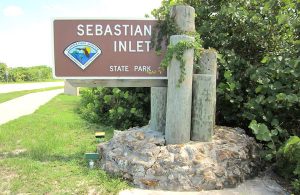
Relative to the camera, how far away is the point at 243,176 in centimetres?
474

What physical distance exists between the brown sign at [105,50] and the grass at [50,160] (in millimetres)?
1323

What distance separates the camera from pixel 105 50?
5.18 metres

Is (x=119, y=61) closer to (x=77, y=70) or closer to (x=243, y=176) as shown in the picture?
(x=77, y=70)

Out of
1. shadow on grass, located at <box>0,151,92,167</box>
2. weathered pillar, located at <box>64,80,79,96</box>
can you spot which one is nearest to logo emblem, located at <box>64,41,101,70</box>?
shadow on grass, located at <box>0,151,92,167</box>

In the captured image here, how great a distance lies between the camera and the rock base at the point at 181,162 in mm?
4461

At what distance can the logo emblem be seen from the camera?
5.15m

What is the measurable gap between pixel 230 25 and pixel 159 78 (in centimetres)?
225

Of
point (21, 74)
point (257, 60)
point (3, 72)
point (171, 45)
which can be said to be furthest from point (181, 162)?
point (21, 74)

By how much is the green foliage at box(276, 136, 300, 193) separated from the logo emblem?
9.40 ft

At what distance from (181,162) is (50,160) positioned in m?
2.05

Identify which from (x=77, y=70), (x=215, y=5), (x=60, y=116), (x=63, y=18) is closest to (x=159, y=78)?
(x=77, y=70)

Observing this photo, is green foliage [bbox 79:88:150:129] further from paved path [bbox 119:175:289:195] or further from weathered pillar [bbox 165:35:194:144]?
paved path [bbox 119:175:289:195]

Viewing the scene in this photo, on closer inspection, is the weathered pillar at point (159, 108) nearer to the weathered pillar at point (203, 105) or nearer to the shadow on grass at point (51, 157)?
the weathered pillar at point (203, 105)

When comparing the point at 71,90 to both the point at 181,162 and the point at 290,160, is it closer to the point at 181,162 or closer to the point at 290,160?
the point at 181,162
